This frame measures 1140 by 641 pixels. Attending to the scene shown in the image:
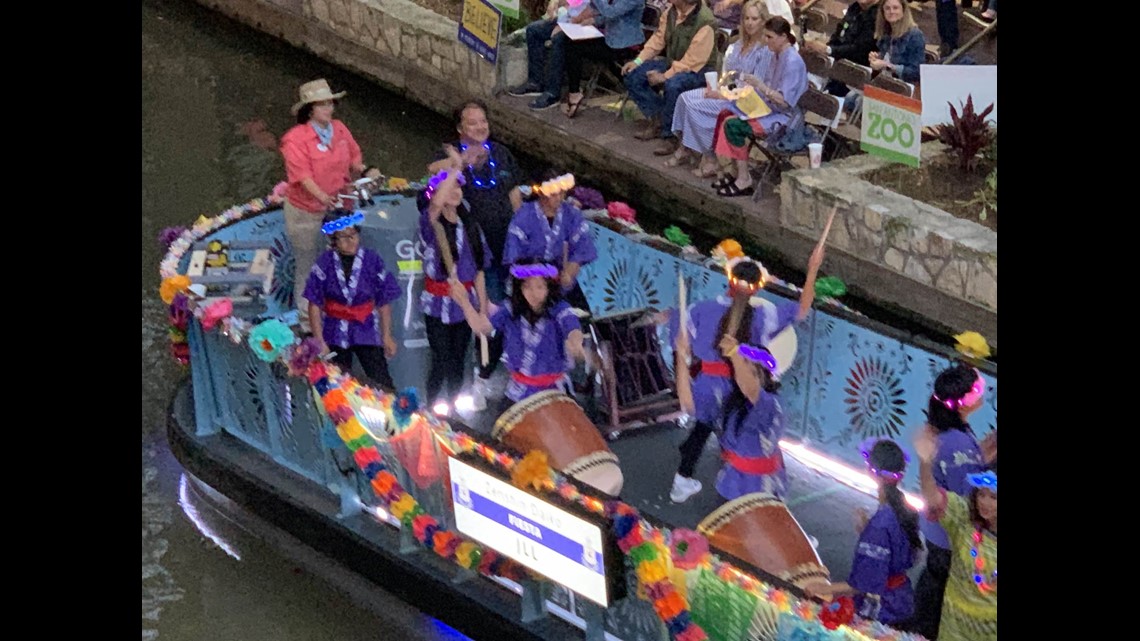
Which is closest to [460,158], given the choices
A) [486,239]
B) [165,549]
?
[486,239]

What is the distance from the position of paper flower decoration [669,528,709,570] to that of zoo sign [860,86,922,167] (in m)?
4.33

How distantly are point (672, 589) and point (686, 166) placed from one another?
666cm

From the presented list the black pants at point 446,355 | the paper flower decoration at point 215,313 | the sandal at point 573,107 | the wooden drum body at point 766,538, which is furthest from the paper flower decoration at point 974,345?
the sandal at point 573,107

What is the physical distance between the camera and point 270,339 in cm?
788

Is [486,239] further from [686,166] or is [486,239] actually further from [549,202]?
[686,166]

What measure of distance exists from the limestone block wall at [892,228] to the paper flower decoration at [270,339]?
438 cm

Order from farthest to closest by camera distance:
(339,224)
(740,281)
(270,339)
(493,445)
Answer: (339,224)
(270,339)
(740,281)
(493,445)

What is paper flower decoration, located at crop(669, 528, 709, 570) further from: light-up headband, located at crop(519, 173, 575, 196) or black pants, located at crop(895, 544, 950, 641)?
light-up headband, located at crop(519, 173, 575, 196)

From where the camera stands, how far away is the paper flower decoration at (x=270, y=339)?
786 cm

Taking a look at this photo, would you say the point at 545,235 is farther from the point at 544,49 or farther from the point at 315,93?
the point at 544,49

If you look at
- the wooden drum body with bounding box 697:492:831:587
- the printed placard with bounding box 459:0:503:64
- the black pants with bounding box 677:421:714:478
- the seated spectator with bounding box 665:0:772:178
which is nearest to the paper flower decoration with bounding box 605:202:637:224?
the black pants with bounding box 677:421:714:478

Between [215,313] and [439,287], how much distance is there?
1149mm

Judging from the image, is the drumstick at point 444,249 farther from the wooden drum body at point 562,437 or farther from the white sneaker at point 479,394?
the wooden drum body at point 562,437

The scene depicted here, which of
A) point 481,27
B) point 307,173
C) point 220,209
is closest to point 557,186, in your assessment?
point 307,173
